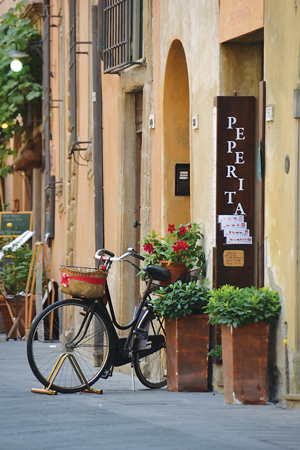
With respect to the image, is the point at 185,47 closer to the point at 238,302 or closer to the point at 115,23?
the point at 115,23

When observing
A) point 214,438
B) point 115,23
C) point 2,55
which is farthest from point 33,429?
point 2,55

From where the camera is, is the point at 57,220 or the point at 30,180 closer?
the point at 57,220

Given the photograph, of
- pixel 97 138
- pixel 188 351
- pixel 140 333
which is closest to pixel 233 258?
pixel 188 351

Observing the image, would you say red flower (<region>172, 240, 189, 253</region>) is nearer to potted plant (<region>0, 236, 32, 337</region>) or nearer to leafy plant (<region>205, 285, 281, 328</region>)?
leafy plant (<region>205, 285, 281, 328</region>)

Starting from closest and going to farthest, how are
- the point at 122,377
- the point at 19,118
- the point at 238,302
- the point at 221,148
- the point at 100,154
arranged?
the point at 238,302
the point at 221,148
the point at 122,377
the point at 100,154
the point at 19,118

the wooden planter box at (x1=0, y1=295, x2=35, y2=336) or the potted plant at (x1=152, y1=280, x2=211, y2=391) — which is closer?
the potted plant at (x1=152, y1=280, x2=211, y2=391)

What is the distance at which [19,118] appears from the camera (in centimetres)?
1925

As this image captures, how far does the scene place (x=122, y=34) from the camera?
32.0ft

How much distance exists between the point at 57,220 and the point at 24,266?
1.59m

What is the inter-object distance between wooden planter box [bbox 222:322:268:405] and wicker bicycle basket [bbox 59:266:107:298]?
1.17 meters

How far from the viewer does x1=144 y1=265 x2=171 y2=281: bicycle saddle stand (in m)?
7.15

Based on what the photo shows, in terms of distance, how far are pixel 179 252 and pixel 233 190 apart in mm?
694

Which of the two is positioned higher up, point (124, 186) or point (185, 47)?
point (185, 47)

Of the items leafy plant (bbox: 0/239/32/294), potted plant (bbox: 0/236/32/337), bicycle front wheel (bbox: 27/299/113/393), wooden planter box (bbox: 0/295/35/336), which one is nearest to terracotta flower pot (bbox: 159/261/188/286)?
bicycle front wheel (bbox: 27/299/113/393)
